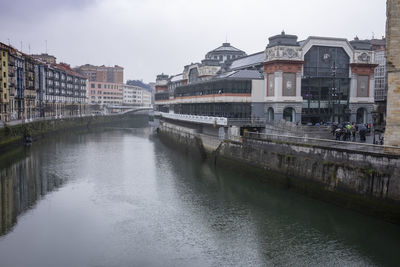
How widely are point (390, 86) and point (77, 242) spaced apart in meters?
23.7

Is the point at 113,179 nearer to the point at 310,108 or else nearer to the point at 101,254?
the point at 101,254

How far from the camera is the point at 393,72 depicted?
2575 centimetres

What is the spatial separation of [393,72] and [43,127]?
70449mm

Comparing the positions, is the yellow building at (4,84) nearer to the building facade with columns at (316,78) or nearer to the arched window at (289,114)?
the building facade with columns at (316,78)

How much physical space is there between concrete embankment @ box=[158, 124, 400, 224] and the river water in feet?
3.15

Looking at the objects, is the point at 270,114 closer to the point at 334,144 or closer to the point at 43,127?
the point at 334,144

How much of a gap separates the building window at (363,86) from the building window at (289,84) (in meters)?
11.6

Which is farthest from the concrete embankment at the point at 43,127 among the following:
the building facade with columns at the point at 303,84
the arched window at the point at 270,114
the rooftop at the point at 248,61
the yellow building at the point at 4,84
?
the rooftop at the point at 248,61

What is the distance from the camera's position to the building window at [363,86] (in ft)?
186

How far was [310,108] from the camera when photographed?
55312mm

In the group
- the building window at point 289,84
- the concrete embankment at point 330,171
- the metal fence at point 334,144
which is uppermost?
the building window at point 289,84

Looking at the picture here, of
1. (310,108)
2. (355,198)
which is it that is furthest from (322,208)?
(310,108)

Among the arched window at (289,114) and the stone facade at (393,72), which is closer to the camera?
the stone facade at (393,72)

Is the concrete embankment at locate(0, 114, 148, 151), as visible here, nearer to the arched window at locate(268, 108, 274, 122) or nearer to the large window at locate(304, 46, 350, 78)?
the arched window at locate(268, 108, 274, 122)
